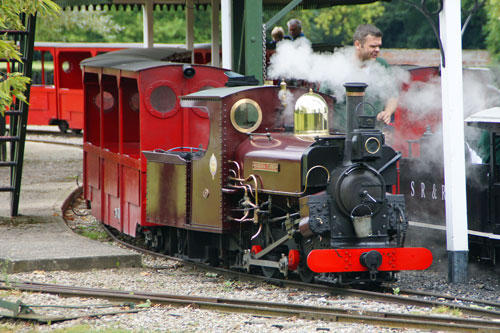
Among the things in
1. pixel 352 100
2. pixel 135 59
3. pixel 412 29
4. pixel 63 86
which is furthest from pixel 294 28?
pixel 412 29

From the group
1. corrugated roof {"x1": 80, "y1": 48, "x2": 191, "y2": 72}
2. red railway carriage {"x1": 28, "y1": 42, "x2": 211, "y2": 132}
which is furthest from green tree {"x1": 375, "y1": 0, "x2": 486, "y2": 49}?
corrugated roof {"x1": 80, "y1": 48, "x2": 191, "y2": 72}

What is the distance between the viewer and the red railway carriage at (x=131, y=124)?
35.0 ft

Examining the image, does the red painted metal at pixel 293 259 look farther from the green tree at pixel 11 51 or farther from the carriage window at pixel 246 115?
the green tree at pixel 11 51

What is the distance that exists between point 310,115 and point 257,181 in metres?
0.87

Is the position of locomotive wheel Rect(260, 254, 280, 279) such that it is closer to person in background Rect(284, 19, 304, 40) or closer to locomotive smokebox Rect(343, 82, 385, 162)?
locomotive smokebox Rect(343, 82, 385, 162)

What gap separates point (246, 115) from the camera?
30.0ft

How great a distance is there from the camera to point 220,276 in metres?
9.66

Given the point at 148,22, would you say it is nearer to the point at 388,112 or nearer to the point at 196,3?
the point at 196,3

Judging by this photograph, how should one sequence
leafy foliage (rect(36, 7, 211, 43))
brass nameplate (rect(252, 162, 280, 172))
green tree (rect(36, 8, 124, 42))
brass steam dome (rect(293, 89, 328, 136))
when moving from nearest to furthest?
brass nameplate (rect(252, 162, 280, 172))
brass steam dome (rect(293, 89, 328, 136))
green tree (rect(36, 8, 124, 42))
leafy foliage (rect(36, 7, 211, 43))

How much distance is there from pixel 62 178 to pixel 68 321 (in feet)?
39.8

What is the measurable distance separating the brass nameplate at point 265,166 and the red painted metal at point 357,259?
107 centimetres

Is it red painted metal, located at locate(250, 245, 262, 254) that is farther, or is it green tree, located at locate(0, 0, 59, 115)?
red painted metal, located at locate(250, 245, 262, 254)

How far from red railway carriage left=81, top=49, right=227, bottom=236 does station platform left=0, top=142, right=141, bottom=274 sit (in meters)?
0.75

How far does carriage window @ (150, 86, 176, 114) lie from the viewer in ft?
35.1
